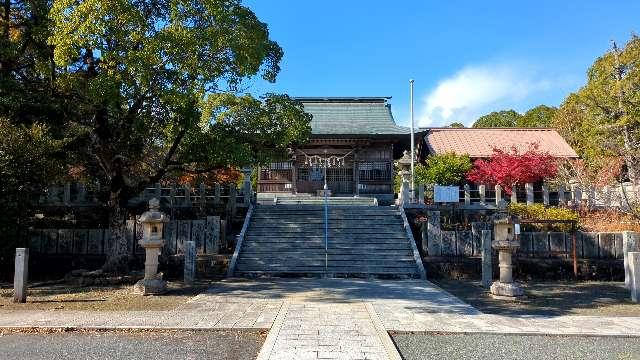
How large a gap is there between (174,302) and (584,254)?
1129cm

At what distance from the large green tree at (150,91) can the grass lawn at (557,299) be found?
6.19m

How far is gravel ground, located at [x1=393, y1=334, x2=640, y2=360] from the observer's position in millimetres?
5711

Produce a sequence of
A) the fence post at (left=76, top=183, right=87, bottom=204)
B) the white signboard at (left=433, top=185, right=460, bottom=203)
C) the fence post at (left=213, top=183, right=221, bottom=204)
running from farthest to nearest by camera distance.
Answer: the fence post at (left=213, top=183, right=221, bottom=204) → the fence post at (left=76, top=183, right=87, bottom=204) → the white signboard at (left=433, top=185, right=460, bottom=203)

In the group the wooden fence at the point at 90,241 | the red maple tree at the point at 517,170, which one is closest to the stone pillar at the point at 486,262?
the wooden fence at the point at 90,241

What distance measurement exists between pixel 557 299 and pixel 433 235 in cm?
457

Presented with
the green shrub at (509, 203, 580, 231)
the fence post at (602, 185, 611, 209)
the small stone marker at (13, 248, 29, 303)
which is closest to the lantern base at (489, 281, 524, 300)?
the green shrub at (509, 203, 580, 231)

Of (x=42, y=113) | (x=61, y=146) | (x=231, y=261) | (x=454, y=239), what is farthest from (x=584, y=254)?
(x=42, y=113)

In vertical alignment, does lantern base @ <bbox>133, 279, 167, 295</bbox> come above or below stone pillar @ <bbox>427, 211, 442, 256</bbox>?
below

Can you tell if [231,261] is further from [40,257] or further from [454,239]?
[454,239]

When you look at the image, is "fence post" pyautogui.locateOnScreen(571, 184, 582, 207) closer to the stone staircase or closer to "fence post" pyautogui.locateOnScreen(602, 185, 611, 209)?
"fence post" pyautogui.locateOnScreen(602, 185, 611, 209)

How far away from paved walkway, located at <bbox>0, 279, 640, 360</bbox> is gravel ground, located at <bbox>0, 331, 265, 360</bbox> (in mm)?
290

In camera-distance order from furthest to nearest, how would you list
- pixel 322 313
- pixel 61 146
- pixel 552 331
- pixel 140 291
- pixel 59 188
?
pixel 59 188 → pixel 61 146 → pixel 140 291 → pixel 322 313 → pixel 552 331

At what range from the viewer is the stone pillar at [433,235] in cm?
1386

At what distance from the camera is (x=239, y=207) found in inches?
707
